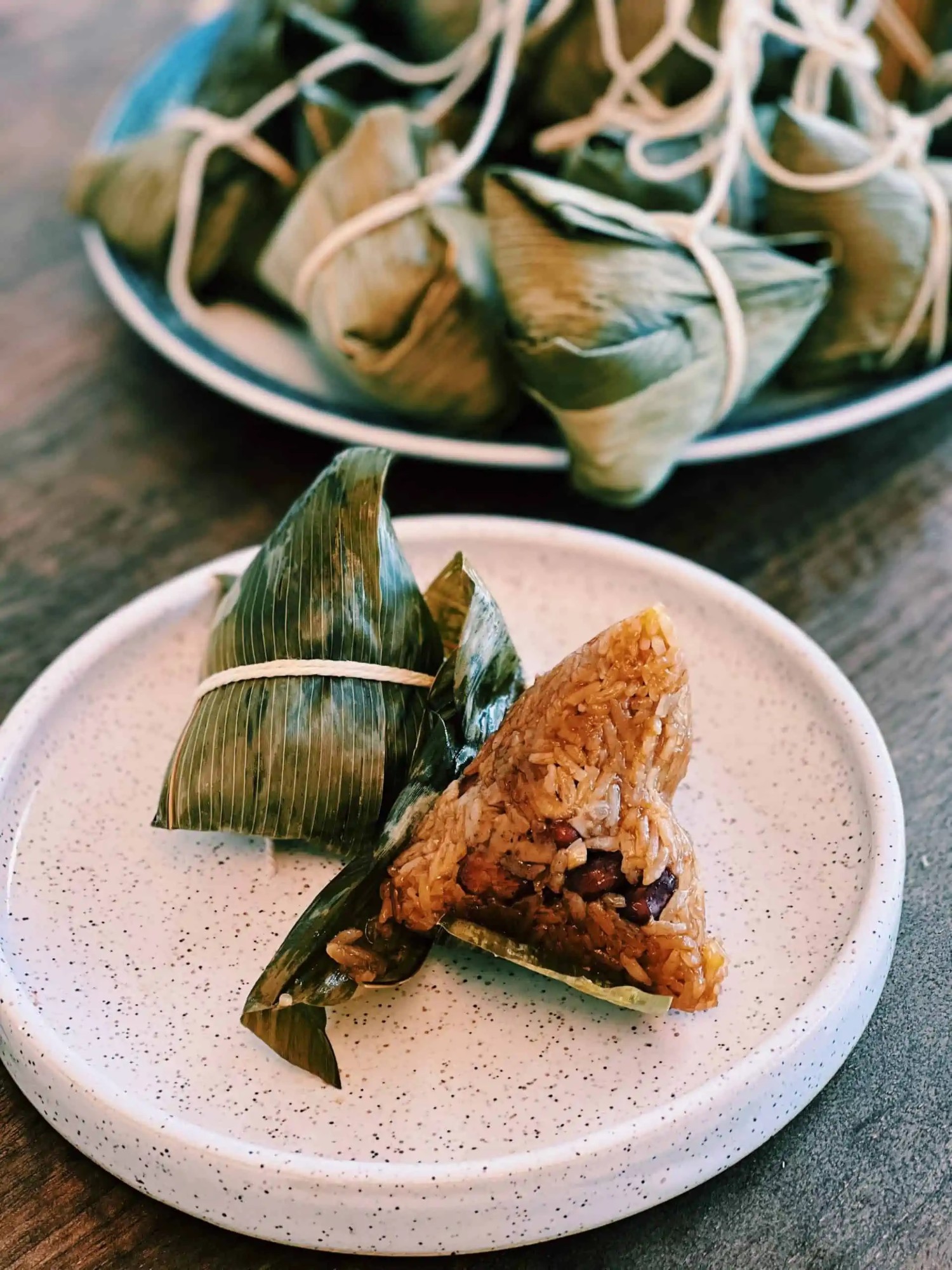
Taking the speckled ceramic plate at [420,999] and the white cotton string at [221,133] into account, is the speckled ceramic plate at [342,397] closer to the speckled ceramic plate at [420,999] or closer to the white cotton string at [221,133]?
the white cotton string at [221,133]

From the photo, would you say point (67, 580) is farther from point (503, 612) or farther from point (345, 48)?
point (345, 48)

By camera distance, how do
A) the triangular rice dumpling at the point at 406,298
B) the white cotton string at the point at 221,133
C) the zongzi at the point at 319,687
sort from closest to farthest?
the zongzi at the point at 319,687 < the triangular rice dumpling at the point at 406,298 < the white cotton string at the point at 221,133

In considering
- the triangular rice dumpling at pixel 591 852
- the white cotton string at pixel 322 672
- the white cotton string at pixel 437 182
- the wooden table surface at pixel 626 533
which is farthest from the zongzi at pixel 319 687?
the white cotton string at pixel 437 182

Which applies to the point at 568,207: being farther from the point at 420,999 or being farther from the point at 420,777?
the point at 420,999

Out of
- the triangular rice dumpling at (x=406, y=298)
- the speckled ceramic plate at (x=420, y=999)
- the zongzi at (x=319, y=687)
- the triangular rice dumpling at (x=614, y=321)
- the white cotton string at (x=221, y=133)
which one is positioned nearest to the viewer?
the speckled ceramic plate at (x=420, y=999)

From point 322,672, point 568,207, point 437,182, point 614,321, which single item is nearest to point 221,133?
point 437,182

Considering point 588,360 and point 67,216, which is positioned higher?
point 588,360

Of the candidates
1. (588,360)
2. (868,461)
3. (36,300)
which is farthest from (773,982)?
(36,300)
